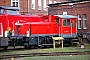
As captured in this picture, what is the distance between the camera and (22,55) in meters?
20.1

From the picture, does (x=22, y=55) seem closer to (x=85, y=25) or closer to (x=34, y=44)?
(x=34, y=44)

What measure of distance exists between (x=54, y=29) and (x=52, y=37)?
95 centimetres

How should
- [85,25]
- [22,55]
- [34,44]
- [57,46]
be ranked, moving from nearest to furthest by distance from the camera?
[22,55], [34,44], [57,46], [85,25]

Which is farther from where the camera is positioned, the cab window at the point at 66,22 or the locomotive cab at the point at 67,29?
the cab window at the point at 66,22

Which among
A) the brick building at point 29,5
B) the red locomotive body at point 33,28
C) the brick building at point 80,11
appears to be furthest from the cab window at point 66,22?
the brick building at point 29,5

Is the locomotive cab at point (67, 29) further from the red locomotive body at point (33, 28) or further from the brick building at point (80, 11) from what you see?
the brick building at point (80, 11)

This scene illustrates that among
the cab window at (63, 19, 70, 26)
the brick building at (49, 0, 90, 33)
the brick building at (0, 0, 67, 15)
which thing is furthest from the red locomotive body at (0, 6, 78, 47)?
the brick building at (0, 0, 67, 15)

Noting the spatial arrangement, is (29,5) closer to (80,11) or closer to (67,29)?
(80,11)

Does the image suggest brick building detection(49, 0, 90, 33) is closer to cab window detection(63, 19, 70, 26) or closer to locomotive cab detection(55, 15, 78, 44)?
locomotive cab detection(55, 15, 78, 44)

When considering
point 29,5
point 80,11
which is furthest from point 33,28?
point 29,5

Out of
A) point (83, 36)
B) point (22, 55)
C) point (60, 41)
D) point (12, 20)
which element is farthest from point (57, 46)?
point (22, 55)

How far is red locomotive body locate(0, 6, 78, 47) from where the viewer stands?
85.3ft

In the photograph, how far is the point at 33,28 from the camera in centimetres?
2669

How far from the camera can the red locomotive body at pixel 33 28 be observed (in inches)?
1023
